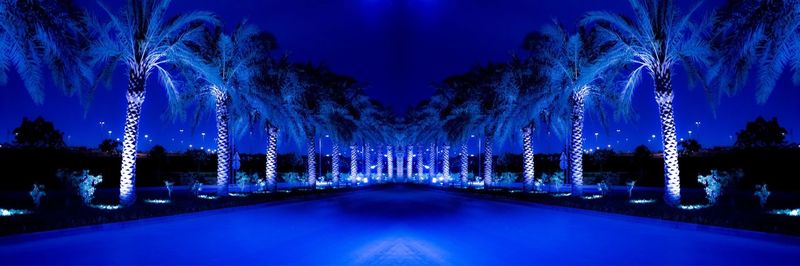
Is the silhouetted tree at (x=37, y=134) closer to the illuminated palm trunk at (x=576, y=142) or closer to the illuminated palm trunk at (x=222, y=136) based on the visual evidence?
the illuminated palm trunk at (x=222, y=136)

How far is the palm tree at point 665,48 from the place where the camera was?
23203 mm

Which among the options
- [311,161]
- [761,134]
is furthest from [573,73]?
[761,134]

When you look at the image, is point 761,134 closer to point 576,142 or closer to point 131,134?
point 576,142

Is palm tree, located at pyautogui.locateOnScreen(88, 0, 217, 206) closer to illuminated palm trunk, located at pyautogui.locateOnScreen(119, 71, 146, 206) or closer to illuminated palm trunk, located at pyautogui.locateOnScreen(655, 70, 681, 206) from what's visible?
illuminated palm trunk, located at pyautogui.locateOnScreen(119, 71, 146, 206)

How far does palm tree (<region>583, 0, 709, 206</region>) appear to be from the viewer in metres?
23.2

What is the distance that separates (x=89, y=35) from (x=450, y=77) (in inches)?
1184

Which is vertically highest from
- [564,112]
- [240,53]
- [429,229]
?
[240,53]

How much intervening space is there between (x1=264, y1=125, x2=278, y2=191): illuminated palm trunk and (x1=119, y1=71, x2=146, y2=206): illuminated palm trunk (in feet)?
43.3

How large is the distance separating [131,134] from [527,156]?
22.9m

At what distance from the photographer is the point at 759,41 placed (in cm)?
2016

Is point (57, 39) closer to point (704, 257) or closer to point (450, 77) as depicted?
point (704, 257)

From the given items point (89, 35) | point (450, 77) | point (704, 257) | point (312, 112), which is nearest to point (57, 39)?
point (89, 35)

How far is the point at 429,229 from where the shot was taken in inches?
629

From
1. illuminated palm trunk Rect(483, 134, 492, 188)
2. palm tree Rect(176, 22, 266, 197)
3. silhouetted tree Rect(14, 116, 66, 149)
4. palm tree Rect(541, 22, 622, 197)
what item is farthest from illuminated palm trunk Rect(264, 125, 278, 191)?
silhouetted tree Rect(14, 116, 66, 149)
